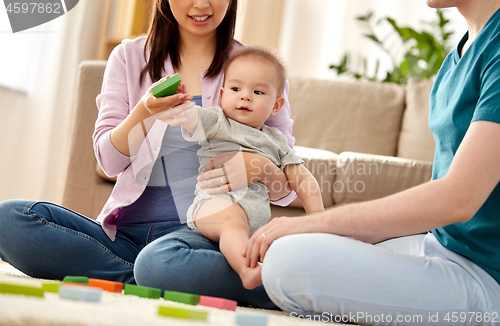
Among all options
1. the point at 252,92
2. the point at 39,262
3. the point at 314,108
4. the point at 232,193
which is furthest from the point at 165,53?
the point at 314,108

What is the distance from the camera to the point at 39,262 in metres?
0.99

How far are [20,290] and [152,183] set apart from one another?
1.57 feet

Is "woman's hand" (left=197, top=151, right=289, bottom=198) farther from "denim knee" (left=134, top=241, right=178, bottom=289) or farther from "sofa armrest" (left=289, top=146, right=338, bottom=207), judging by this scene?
"sofa armrest" (left=289, top=146, right=338, bottom=207)

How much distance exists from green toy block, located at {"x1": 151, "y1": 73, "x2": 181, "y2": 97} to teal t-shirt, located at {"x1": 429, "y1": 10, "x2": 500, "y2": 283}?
0.50m

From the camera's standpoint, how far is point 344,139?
219 cm

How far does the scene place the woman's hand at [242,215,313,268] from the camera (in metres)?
0.77

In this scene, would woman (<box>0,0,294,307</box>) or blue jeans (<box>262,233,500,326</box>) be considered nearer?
blue jeans (<box>262,233,500,326</box>)

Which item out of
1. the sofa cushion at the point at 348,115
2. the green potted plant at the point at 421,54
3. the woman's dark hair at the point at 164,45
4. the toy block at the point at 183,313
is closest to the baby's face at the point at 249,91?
the woman's dark hair at the point at 164,45

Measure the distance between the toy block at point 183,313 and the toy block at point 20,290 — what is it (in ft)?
0.58

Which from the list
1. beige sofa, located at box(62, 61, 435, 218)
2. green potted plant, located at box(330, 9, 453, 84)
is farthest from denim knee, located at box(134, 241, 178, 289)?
green potted plant, located at box(330, 9, 453, 84)

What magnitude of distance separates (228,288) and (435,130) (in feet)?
1.62

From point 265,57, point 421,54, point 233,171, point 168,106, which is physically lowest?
point 233,171

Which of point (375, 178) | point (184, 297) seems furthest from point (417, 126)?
point (184, 297)

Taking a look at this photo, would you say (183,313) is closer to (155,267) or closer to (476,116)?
(155,267)
